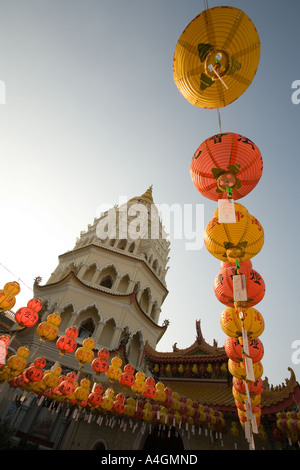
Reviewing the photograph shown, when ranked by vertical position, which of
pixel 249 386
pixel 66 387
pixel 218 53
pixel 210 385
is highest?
pixel 218 53

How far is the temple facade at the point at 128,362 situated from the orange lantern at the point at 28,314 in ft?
5.22

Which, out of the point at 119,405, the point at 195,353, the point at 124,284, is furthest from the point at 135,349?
the point at 119,405

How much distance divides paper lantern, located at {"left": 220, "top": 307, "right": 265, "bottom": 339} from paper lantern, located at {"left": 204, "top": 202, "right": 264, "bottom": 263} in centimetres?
113

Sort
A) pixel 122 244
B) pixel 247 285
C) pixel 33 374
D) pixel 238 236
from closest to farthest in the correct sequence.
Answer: pixel 238 236 → pixel 247 285 → pixel 33 374 → pixel 122 244

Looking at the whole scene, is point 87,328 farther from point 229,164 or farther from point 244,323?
point 229,164

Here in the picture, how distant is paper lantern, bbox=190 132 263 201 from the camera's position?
11.4 feet

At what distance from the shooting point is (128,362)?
13.2 m

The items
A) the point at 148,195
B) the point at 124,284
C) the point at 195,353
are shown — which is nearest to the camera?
the point at 195,353

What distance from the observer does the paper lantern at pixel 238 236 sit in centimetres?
Answer: 363

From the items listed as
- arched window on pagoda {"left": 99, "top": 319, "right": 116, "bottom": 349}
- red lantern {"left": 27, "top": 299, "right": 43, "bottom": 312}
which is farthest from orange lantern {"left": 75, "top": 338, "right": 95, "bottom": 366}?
arched window on pagoda {"left": 99, "top": 319, "right": 116, "bottom": 349}

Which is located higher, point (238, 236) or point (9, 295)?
point (9, 295)

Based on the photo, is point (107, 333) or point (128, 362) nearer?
point (128, 362)

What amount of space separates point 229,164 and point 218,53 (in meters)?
1.40

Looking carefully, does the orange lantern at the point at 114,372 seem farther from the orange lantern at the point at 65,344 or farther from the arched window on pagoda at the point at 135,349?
the arched window on pagoda at the point at 135,349
